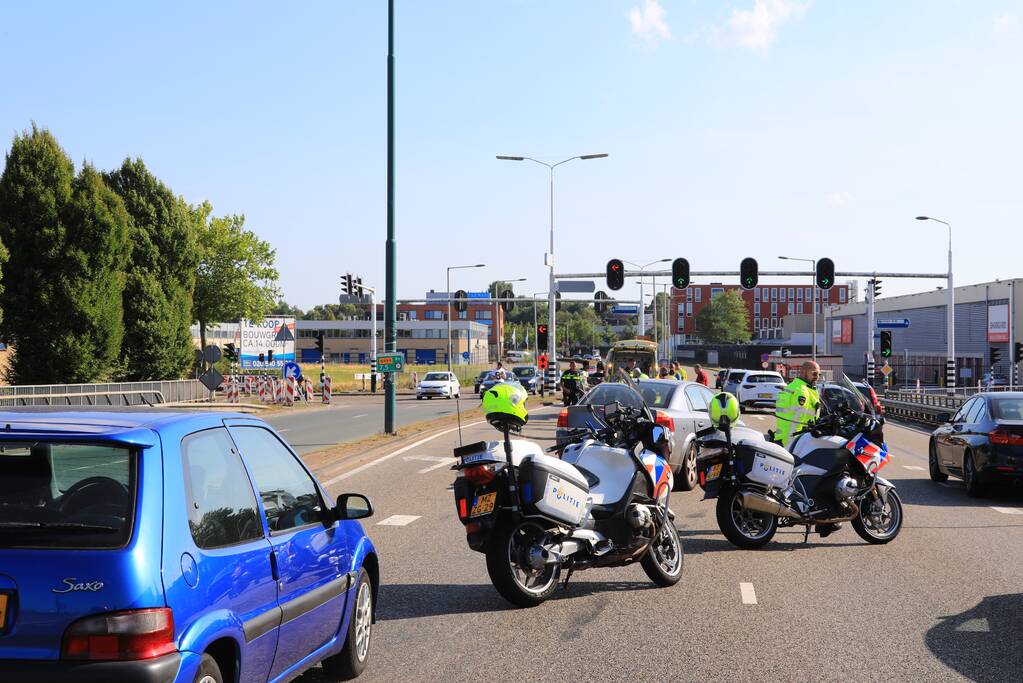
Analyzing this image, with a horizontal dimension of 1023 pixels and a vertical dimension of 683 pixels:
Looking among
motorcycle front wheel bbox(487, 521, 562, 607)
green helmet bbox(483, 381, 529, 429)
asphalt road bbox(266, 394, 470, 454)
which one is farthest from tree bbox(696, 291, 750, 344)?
green helmet bbox(483, 381, 529, 429)

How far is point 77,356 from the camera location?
1468 inches

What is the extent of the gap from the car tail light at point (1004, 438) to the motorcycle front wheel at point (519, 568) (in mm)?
8626

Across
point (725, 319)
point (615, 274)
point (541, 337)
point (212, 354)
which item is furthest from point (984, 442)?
point (725, 319)

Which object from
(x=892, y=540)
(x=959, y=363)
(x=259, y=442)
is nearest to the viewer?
(x=259, y=442)

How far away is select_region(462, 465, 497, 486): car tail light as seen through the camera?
7.81 m

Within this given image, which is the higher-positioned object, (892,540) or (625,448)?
(625,448)

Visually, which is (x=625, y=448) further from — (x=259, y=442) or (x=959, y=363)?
(x=959, y=363)

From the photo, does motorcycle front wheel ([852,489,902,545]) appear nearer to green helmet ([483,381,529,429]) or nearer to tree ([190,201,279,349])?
green helmet ([483,381,529,429])

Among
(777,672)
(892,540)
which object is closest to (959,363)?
(892,540)

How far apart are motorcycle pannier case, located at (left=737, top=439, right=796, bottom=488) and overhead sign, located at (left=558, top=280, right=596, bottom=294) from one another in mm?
50767

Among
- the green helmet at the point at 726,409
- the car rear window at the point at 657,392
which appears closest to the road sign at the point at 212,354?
the car rear window at the point at 657,392

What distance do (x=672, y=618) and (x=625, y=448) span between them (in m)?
1.57

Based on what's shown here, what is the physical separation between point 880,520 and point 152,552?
8706 mm

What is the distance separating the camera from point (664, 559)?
8.84 m
